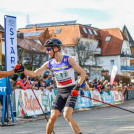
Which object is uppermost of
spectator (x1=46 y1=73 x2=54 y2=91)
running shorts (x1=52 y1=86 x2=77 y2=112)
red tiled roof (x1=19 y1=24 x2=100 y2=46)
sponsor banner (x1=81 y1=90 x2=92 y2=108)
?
red tiled roof (x1=19 y1=24 x2=100 y2=46)

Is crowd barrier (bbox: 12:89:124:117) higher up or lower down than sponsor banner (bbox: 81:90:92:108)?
higher up

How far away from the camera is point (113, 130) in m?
10.2

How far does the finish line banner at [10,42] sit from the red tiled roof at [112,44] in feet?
232

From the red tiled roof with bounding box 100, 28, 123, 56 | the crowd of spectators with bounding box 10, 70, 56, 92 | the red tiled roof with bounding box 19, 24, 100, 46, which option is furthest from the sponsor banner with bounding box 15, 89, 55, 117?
the red tiled roof with bounding box 100, 28, 123, 56

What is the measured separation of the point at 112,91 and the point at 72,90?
1740 centimetres

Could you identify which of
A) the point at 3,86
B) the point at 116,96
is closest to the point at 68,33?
the point at 116,96

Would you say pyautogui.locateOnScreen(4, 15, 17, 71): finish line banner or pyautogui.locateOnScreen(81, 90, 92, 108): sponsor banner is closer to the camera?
pyautogui.locateOnScreen(4, 15, 17, 71): finish line banner

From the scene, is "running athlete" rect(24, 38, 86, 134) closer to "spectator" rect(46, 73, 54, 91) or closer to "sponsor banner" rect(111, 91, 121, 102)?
"spectator" rect(46, 73, 54, 91)

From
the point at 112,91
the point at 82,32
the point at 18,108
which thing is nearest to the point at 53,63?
the point at 18,108

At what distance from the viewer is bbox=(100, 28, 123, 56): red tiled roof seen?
82938mm

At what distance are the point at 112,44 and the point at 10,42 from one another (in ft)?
233

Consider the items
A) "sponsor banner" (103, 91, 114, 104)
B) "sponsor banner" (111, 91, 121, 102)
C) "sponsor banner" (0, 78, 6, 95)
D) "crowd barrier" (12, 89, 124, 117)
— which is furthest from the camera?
"sponsor banner" (111, 91, 121, 102)

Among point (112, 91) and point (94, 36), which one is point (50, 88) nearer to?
point (112, 91)

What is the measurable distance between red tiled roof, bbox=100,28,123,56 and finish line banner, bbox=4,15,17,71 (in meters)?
70.6
